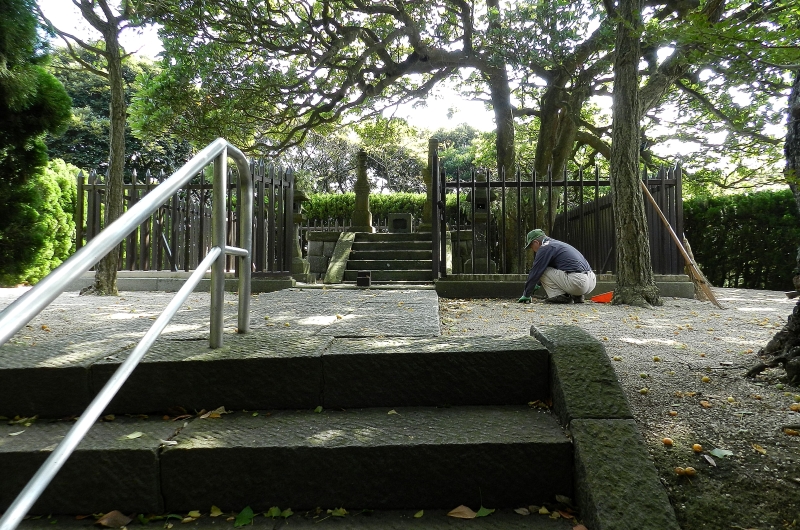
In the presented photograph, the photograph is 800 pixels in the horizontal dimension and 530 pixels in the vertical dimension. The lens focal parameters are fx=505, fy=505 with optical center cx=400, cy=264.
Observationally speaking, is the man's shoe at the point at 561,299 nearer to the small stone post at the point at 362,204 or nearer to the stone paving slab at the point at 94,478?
the stone paving slab at the point at 94,478

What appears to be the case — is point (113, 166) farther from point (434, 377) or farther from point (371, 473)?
point (371, 473)

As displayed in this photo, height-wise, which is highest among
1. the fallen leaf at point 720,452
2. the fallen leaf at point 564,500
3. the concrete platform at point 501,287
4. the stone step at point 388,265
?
the stone step at point 388,265

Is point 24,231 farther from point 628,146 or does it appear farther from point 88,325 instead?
point 628,146

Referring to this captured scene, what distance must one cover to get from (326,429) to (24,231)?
6.82 feet

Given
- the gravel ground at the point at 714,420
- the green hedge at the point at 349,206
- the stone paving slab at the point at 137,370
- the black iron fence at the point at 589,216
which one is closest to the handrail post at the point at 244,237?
the stone paving slab at the point at 137,370

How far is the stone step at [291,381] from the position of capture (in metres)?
2.06

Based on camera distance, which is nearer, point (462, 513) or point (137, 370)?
point (462, 513)

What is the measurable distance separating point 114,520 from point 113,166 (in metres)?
6.87

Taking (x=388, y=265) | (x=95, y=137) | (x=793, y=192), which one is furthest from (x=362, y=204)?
(x=95, y=137)

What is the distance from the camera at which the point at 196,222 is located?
11172 mm

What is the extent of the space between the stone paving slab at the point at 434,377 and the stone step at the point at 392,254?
8068 mm

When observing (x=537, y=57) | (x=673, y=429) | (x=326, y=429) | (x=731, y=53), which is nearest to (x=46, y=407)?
(x=326, y=429)

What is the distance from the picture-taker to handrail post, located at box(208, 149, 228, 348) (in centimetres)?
230

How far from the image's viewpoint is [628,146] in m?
6.50
